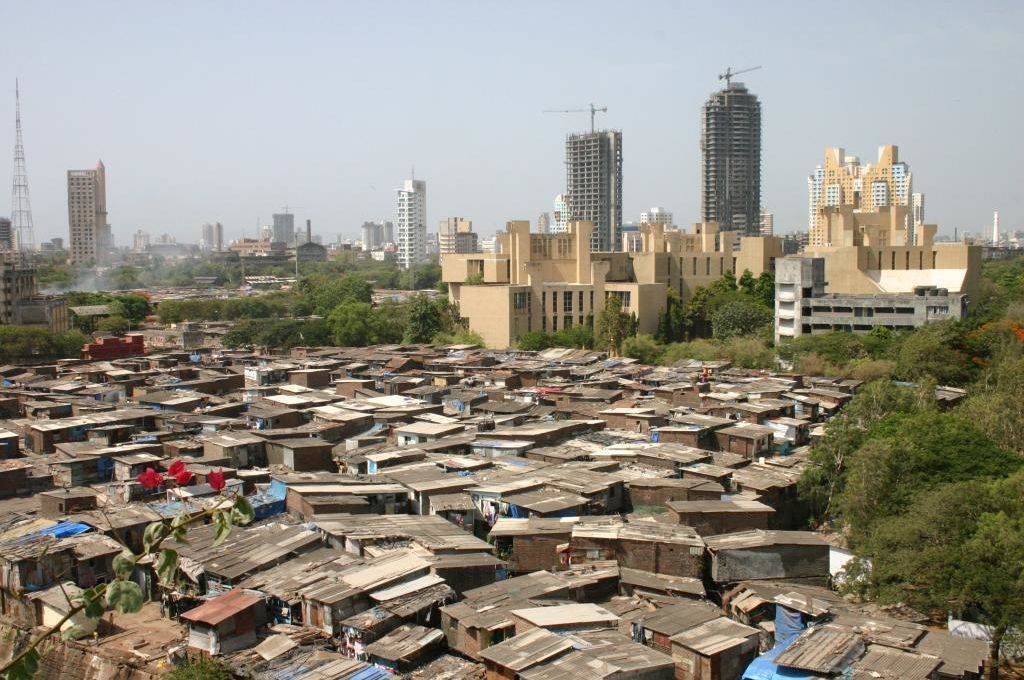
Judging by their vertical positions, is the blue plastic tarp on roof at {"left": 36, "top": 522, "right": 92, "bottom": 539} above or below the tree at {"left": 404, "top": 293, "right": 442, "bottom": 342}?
below

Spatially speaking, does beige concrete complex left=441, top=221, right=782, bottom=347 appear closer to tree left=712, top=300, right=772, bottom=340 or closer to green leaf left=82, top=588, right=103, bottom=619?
tree left=712, top=300, right=772, bottom=340

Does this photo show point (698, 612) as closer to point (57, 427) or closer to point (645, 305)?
point (57, 427)

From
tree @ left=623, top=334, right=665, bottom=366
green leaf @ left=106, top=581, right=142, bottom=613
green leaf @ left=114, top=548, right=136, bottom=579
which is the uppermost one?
green leaf @ left=114, top=548, right=136, bottom=579

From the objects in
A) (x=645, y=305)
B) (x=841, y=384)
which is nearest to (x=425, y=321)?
(x=645, y=305)

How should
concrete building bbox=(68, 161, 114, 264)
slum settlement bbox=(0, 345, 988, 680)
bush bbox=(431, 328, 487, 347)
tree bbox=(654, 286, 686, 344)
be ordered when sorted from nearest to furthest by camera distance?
slum settlement bbox=(0, 345, 988, 680) < bush bbox=(431, 328, 487, 347) < tree bbox=(654, 286, 686, 344) < concrete building bbox=(68, 161, 114, 264)

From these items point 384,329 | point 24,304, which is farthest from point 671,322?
point 24,304

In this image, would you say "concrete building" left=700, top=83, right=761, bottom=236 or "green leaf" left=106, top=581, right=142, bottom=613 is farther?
"concrete building" left=700, top=83, right=761, bottom=236

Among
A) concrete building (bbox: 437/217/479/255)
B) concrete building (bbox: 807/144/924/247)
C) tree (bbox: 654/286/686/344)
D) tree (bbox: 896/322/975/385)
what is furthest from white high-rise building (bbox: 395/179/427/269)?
tree (bbox: 896/322/975/385)

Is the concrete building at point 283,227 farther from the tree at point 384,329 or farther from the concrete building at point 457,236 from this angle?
the tree at point 384,329
